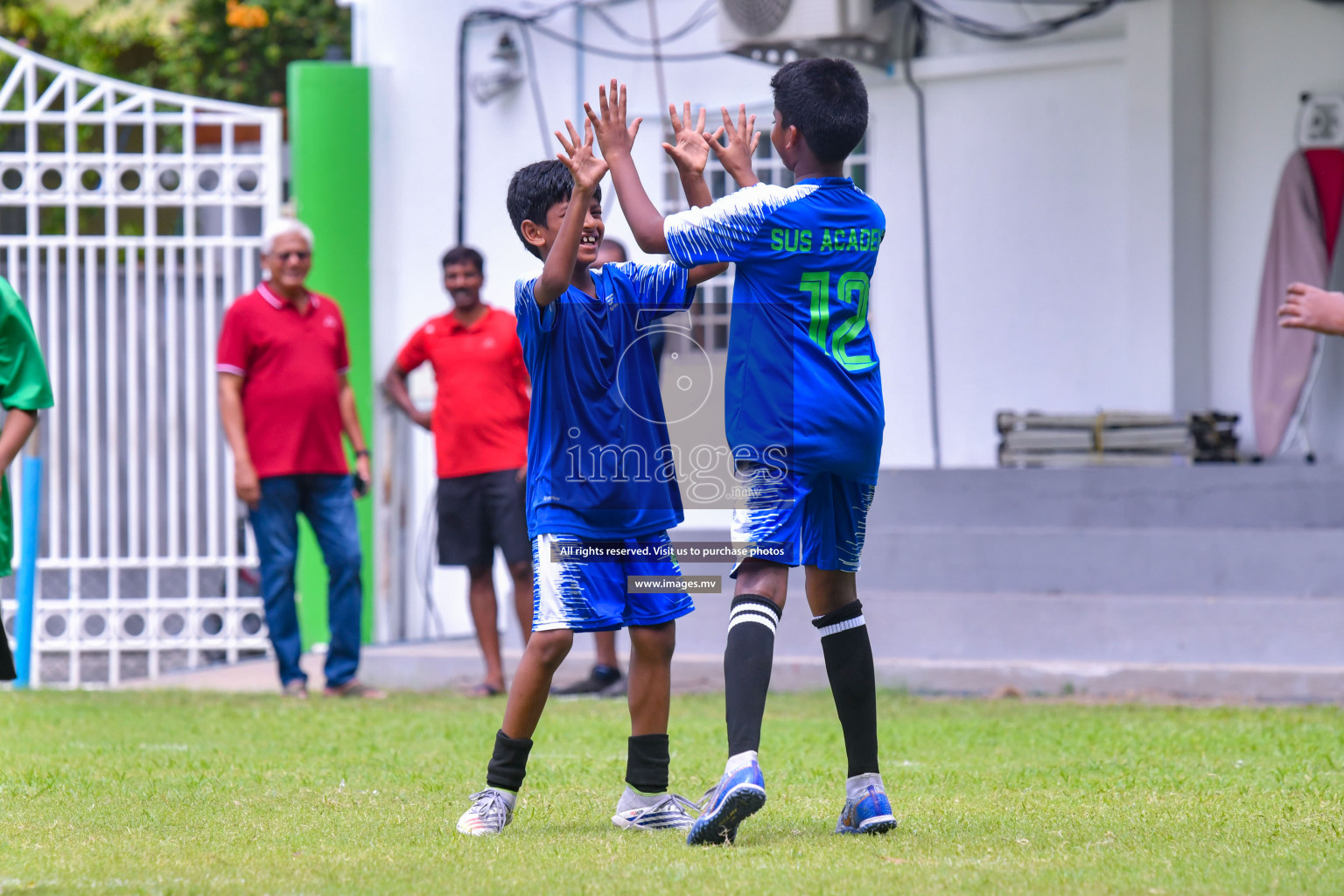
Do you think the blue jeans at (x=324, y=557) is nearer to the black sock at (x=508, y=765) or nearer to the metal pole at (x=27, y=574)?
the metal pole at (x=27, y=574)

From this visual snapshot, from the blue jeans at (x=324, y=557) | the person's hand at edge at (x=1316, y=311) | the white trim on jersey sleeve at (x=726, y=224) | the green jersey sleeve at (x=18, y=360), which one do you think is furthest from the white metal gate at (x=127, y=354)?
the person's hand at edge at (x=1316, y=311)

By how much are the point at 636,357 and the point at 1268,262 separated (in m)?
6.45

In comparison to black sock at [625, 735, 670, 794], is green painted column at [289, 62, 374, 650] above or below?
above

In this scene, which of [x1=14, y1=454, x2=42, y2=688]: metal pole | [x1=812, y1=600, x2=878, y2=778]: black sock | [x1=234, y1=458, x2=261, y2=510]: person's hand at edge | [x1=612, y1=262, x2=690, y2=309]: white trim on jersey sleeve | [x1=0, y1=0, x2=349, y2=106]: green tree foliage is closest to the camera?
[x1=812, y1=600, x2=878, y2=778]: black sock

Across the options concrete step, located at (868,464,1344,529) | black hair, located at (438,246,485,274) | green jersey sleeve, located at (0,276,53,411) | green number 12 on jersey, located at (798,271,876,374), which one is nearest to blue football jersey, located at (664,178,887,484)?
green number 12 on jersey, located at (798,271,876,374)

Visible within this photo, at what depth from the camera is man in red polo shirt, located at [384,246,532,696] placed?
798cm

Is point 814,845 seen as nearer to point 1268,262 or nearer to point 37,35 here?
point 1268,262

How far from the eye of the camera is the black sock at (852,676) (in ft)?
13.5

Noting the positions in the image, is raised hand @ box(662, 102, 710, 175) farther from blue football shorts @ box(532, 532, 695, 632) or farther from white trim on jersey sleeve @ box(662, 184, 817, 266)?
blue football shorts @ box(532, 532, 695, 632)

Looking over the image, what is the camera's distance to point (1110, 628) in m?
8.09

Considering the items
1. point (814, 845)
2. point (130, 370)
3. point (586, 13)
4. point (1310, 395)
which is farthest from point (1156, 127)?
point (814, 845)

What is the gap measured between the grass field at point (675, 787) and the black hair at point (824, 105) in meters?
1.66

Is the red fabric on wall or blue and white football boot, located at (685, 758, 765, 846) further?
the red fabric on wall

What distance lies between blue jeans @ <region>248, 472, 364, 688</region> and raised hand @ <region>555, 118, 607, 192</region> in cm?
429
